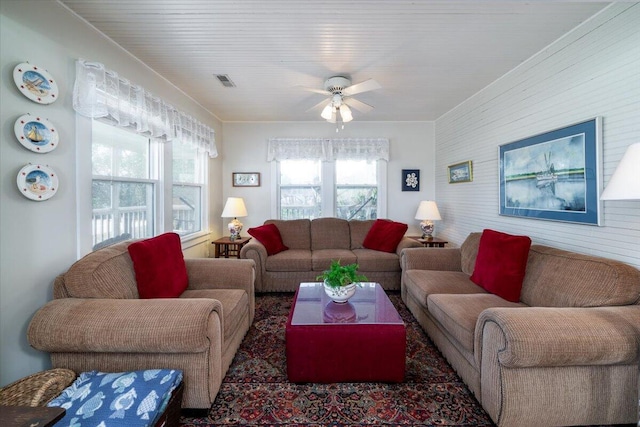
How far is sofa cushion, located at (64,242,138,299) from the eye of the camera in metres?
1.66

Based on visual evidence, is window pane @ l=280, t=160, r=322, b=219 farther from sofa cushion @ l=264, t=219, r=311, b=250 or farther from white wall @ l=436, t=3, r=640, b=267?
white wall @ l=436, t=3, r=640, b=267

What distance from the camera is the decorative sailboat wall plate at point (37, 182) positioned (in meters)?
1.62

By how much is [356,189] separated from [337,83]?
6.94 ft

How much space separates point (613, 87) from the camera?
1843 millimetres

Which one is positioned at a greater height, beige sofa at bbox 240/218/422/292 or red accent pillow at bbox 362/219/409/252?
red accent pillow at bbox 362/219/409/252

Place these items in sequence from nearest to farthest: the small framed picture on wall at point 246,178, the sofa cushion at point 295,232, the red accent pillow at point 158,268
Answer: the red accent pillow at point 158,268 → the sofa cushion at point 295,232 → the small framed picture on wall at point 246,178

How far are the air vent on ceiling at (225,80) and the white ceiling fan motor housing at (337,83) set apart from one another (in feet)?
3.38

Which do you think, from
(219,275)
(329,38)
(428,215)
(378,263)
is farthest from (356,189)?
(219,275)

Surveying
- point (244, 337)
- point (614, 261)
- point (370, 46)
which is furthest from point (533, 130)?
point (244, 337)

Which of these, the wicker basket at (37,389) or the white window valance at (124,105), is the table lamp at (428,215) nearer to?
the white window valance at (124,105)

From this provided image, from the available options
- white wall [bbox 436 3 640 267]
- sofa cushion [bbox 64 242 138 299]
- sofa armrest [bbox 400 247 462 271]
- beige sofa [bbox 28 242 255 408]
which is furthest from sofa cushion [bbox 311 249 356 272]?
sofa cushion [bbox 64 242 138 299]

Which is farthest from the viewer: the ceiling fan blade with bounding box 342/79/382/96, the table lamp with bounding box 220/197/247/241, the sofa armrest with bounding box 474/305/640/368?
the table lamp with bounding box 220/197/247/241

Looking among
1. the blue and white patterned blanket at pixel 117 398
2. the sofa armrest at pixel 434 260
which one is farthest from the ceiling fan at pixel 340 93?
the blue and white patterned blanket at pixel 117 398

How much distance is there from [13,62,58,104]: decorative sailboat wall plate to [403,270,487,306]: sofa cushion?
9.71ft
